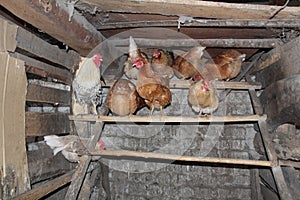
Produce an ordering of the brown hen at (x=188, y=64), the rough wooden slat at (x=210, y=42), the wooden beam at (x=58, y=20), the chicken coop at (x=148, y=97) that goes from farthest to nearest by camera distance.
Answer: the brown hen at (x=188, y=64) < the rough wooden slat at (x=210, y=42) < the chicken coop at (x=148, y=97) < the wooden beam at (x=58, y=20)

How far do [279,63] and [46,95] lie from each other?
155 centimetres

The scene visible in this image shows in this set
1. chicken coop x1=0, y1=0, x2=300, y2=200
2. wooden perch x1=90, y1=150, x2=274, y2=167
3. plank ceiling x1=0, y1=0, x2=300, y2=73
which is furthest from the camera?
wooden perch x1=90, y1=150, x2=274, y2=167

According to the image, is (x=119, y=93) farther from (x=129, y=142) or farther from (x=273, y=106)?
(x=273, y=106)

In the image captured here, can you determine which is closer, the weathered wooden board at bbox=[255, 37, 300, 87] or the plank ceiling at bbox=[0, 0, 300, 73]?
the plank ceiling at bbox=[0, 0, 300, 73]

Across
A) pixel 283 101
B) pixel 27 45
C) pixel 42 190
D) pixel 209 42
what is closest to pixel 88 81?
pixel 27 45

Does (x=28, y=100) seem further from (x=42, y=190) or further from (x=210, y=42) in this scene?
(x=210, y=42)

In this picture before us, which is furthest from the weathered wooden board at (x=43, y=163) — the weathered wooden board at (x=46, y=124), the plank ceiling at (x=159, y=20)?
the plank ceiling at (x=159, y=20)

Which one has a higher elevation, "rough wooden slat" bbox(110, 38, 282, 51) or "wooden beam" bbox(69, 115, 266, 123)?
"rough wooden slat" bbox(110, 38, 282, 51)

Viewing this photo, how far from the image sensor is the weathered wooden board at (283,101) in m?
1.54

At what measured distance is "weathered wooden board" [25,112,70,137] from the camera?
5.50 ft

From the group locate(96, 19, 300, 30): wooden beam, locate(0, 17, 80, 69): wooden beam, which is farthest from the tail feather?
locate(96, 19, 300, 30): wooden beam

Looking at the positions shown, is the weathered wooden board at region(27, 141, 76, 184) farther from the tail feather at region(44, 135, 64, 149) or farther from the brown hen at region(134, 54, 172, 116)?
the brown hen at region(134, 54, 172, 116)

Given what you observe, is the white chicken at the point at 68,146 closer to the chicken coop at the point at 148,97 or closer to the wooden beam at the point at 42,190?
the chicken coop at the point at 148,97

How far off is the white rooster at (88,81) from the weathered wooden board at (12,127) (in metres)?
0.49
